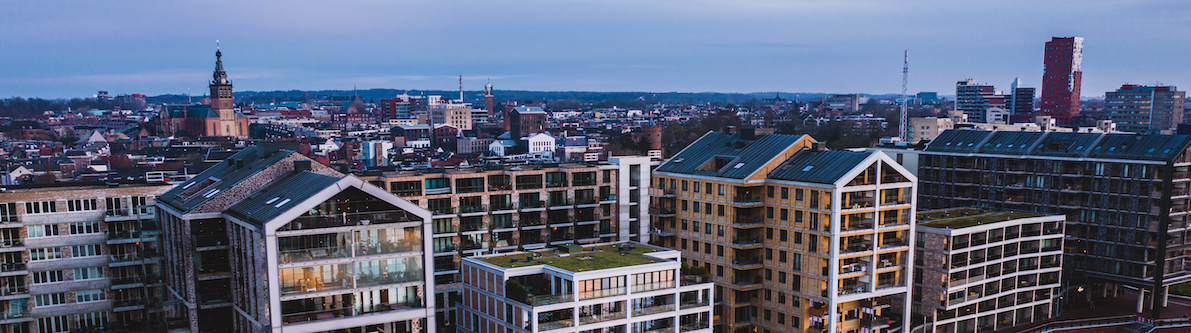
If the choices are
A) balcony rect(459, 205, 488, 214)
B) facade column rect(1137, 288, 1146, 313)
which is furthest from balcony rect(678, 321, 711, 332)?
facade column rect(1137, 288, 1146, 313)

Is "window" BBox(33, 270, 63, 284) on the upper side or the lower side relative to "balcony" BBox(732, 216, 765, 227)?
lower

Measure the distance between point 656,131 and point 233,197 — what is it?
149 meters

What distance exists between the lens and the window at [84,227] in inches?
1848

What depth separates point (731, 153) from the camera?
5947 centimetres

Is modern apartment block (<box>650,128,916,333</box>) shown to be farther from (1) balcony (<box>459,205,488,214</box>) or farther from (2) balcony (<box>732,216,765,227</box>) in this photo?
(1) balcony (<box>459,205,488,214</box>)

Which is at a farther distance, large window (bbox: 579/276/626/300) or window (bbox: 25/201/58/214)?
window (bbox: 25/201/58/214)

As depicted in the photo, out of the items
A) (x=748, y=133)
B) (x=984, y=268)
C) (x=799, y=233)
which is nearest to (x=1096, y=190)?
(x=984, y=268)

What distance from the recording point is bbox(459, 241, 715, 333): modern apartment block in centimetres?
4406

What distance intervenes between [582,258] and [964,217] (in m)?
32.3

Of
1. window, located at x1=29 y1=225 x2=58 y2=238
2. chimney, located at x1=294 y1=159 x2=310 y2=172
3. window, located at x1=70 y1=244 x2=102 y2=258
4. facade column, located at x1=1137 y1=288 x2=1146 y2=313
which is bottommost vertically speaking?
facade column, located at x1=1137 y1=288 x2=1146 y2=313

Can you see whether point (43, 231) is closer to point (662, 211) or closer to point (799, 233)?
point (662, 211)

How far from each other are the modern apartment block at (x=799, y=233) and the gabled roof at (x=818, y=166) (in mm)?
78

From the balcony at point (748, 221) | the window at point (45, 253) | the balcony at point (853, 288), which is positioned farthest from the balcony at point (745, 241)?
the window at point (45, 253)

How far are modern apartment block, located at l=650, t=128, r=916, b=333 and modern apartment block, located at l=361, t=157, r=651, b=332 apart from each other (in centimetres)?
620
